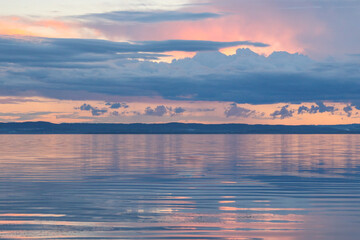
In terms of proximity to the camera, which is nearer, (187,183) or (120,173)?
(187,183)

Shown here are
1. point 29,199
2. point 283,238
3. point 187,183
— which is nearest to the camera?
point 283,238

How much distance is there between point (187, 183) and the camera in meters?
39.3

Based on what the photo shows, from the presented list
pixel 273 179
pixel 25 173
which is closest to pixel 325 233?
pixel 273 179

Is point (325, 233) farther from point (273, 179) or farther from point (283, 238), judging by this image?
point (273, 179)

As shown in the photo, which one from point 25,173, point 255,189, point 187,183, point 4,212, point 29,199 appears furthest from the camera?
point 25,173

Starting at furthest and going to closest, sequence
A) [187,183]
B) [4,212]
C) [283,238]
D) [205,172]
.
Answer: [205,172] < [187,183] < [4,212] < [283,238]

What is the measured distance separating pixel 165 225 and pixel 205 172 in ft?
90.0

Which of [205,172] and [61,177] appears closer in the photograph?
[61,177]

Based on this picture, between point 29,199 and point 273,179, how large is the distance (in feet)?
63.0

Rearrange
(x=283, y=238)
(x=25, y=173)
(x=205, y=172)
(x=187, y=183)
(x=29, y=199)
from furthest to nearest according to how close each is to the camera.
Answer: (x=205, y=172) → (x=25, y=173) → (x=187, y=183) → (x=29, y=199) → (x=283, y=238)

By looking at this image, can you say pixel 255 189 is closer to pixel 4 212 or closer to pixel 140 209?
pixel 140 209

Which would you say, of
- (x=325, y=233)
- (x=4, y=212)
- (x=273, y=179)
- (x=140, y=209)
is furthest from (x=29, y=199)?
(x=273, y=179)

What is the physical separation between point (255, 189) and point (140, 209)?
11139 mm

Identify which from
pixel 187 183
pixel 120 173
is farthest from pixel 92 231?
pixel 120 173
